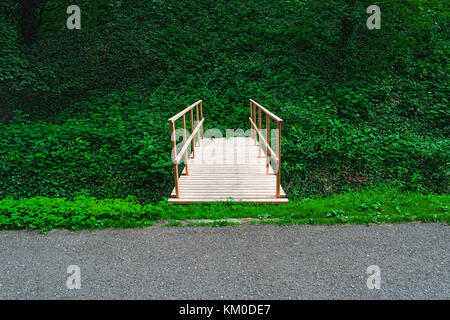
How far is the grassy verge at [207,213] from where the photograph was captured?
4410 millimetres

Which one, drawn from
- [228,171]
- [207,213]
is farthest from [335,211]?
[228,171]

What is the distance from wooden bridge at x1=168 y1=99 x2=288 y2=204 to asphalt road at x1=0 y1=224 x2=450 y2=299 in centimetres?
85

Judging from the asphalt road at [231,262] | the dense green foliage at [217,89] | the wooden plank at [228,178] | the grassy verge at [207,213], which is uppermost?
the dense green foliage at [217,89]

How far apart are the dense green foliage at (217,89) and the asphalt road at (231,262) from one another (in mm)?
1957

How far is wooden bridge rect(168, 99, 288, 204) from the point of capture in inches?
194

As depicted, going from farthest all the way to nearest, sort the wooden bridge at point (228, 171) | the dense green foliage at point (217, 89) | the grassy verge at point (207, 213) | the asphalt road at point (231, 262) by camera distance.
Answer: the dense green foliage at point (217, 89) → the wooden bridge at point (228, 171) → the grassy verge at point (207, 213) → the asphalt road at point (231, 262)

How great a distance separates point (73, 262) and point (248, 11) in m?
14.6

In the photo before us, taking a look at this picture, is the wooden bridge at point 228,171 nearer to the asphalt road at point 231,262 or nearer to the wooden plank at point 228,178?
the wooden plank at point 228,178

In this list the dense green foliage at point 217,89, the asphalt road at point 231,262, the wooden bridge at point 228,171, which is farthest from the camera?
the dense green foliage at point 217,89

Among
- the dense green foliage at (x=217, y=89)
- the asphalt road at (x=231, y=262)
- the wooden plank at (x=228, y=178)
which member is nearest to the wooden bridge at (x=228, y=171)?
the wooden plank at (x=228, y=178)

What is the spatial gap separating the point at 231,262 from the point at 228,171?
8.65ft

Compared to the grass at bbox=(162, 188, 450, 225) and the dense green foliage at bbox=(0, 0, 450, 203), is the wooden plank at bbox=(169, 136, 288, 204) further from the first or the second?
the dense green foliage at bbox=(0, 0, 450, 203)

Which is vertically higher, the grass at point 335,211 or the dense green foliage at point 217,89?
the dense green foliage at point 217,89

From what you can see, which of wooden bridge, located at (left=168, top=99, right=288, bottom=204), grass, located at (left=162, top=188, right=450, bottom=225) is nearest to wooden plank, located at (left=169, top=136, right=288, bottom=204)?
wooden bridge, located at (left=168, top=99, right=288, bottom=204)
